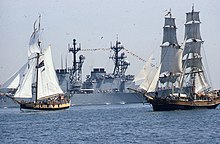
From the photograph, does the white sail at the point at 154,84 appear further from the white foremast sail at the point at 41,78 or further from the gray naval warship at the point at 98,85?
the gray naval warship at the point at 98,85

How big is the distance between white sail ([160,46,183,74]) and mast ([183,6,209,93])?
3.65 feet

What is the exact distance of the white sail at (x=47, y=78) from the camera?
110 meters

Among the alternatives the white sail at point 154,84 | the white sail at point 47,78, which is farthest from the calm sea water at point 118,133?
the white sail at point 47,78

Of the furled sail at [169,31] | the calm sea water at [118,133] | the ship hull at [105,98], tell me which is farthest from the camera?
the ship hull at [105,98]

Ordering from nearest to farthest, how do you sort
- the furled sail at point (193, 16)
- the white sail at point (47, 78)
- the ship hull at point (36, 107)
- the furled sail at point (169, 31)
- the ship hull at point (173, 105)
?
the ship hull at point (173, 105) → the furled sail at point (193, 16) → the furled sail at point (169, 31) → the white sail at point (47, 78) → the ship hull at point (36, 107)

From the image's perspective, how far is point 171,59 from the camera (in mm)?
105188

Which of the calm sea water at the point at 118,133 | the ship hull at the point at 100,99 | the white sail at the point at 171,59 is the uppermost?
the white sail at the point at 171,59

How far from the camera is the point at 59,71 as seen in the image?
17775 cm

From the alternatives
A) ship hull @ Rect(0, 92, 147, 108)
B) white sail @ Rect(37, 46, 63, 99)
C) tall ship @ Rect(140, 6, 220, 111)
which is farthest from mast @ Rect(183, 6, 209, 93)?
ship hull @ Rect(0, 92, 147, 108)

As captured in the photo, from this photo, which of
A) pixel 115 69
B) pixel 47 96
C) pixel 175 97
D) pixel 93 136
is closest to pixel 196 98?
pixel 175 97

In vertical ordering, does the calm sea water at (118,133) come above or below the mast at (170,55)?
below

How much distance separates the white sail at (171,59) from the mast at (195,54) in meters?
1.11

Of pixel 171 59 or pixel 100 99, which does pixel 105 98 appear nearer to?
pixel 100 99

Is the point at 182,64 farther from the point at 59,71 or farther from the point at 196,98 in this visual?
the point at 59,71
